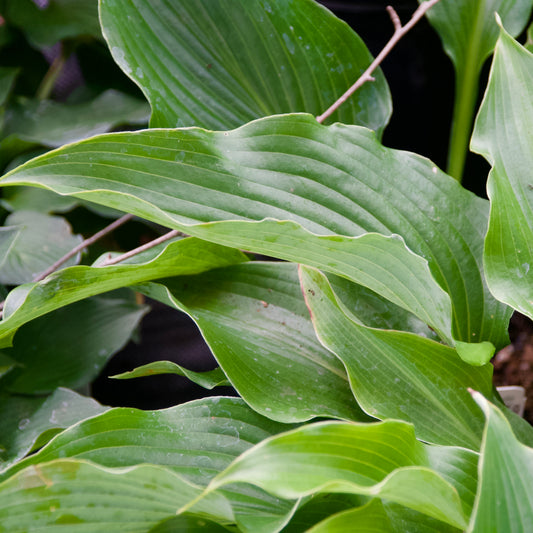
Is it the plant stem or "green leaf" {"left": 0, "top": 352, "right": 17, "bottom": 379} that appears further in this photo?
the plant stem

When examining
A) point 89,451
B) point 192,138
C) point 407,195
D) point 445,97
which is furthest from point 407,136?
point 89,451

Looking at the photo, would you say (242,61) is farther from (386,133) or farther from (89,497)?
(89,497)

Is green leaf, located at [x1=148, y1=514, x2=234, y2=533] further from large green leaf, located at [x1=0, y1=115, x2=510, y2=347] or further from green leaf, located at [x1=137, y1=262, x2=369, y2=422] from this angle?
large green leaf, located at [x1=0, y1=115, x2=510, y2=347]

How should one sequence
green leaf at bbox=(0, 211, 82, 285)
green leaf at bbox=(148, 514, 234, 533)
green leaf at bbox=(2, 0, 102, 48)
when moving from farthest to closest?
green leaf at bbox=(2, 0, 102, 48)
green leaf at bbox=(0, 211, 82, 285)
green leaf at bbox=(148, 514, 234, 533)

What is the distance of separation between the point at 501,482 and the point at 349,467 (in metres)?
0.09

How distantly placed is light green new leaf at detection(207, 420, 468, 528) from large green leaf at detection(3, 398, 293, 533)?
10cm

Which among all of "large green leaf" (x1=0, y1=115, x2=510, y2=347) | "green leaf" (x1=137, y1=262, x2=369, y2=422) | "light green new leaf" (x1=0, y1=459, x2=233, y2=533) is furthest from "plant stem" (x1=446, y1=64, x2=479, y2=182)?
"light green new leaf" (x1=0, y1=459, x2=233, y2=533)

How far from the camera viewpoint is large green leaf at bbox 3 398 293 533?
1.34ft

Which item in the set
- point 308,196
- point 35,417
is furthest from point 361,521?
point 35,417

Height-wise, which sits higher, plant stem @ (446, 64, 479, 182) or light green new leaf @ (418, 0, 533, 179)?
light green new leaf @ (418, 0, 533, 179)

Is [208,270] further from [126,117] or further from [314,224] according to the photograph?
[126,117]

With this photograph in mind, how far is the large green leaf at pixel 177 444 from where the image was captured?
407 mm

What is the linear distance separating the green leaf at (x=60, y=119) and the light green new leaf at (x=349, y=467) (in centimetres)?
56

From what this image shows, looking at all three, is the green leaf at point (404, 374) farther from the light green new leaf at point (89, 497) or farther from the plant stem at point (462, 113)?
the plant stem at point (462, 113)
